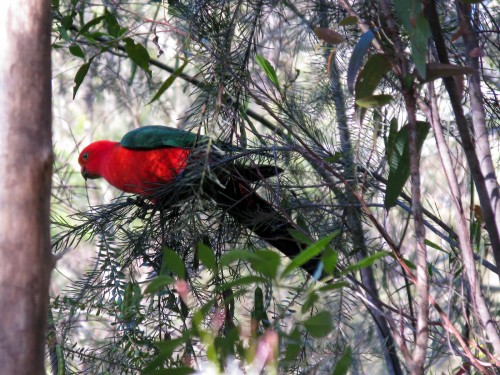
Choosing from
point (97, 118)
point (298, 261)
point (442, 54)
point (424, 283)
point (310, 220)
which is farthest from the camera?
point (97, 118)

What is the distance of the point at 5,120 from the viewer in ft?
2.35

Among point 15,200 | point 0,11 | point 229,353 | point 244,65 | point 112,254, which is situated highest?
point 244,65

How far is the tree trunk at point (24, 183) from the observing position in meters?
0.68

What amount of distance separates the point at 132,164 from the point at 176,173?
1.49 ft

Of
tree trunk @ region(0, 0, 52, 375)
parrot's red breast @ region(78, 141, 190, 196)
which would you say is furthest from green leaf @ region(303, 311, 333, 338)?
parrot's red breast @ region(78, 141, 190, 196)

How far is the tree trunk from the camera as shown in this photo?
0.68m

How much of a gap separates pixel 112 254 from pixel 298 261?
66cm

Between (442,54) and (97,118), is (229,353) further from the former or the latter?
(97,118)

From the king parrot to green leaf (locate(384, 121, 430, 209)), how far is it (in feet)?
0.52

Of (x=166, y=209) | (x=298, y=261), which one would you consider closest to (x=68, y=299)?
(x=166, y=209)

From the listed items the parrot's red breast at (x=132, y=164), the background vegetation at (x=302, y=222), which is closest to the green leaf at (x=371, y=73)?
the background vegetation at (x=302, y=222)

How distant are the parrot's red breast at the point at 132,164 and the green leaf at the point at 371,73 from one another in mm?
478

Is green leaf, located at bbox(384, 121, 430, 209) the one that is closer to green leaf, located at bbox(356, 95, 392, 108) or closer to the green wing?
green leaf, located at bbox(356, 95, 392, 108)

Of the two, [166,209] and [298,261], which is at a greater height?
[166,209]
